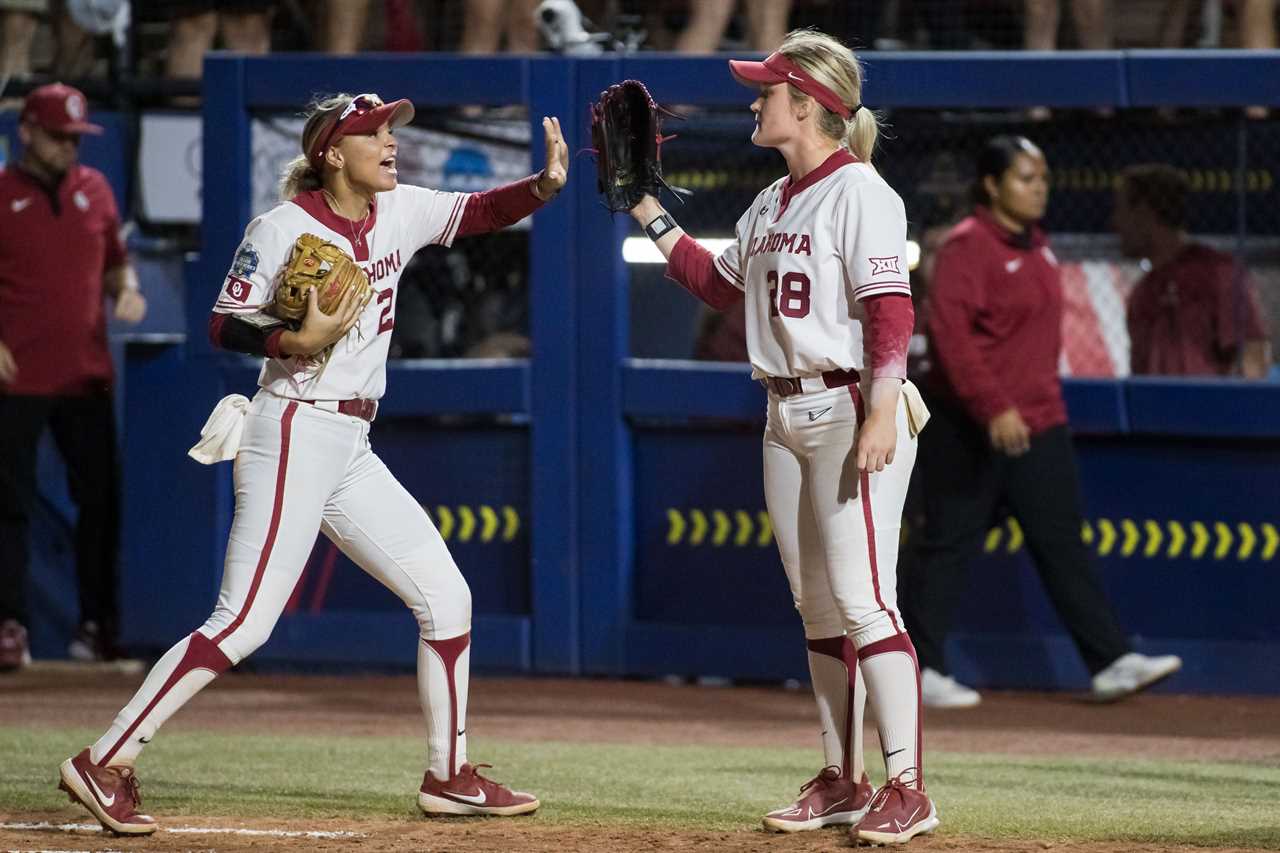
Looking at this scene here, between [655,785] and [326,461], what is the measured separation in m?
1.54

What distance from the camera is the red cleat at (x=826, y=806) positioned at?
16.0 ft

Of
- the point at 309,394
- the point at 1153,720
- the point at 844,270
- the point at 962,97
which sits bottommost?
the point at 1153,720

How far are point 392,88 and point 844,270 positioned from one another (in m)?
4.31

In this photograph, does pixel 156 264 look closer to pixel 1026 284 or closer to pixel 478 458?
pixel 478 458

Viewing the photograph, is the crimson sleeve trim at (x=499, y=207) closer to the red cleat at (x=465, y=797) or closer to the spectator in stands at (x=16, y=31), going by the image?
the red cleat at (x=465, y=797)

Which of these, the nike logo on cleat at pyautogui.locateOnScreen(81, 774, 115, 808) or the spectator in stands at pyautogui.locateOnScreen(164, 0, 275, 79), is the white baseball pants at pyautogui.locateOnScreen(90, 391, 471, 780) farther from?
the spectator in stands at pyautogui.locateOnScreen(164, 0, 275, 79)

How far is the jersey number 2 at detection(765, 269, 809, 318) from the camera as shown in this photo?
4.63 metres

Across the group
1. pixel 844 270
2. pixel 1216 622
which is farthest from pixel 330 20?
pixel 844 270

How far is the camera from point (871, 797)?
490 centimetres

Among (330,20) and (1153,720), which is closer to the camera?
(1153,720)

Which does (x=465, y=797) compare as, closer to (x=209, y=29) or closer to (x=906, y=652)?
(x=906, y=652)

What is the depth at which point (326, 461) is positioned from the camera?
4938 mm

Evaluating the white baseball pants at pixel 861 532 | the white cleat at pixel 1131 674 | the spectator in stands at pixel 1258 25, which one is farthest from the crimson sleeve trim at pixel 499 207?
the spectator in stands at pixel 1258 25

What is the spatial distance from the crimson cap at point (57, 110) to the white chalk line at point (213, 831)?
14.0 ft
